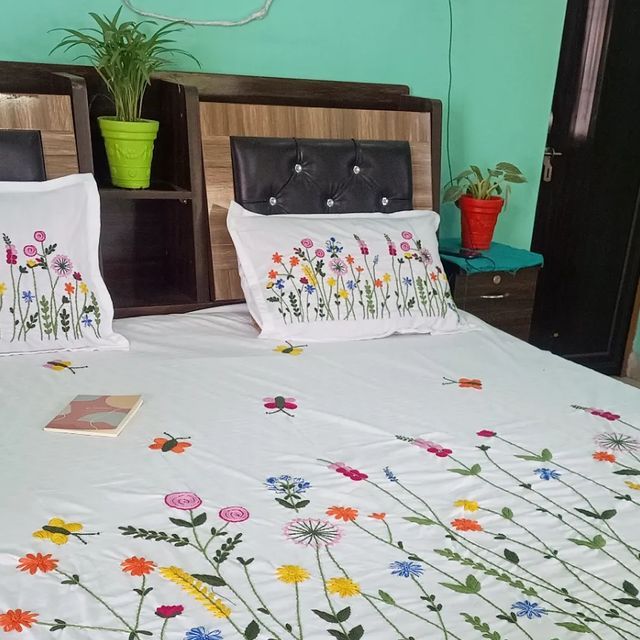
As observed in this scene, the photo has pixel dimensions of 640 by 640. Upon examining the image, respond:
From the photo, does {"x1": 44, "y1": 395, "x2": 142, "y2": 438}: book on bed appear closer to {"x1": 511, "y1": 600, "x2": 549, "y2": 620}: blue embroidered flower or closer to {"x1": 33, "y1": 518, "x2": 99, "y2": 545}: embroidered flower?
{"x1": 33, "y1": 518, "x2": 99, "y2": 545}: embroidered flower

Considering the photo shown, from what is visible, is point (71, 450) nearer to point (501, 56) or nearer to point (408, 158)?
point (408, 158)

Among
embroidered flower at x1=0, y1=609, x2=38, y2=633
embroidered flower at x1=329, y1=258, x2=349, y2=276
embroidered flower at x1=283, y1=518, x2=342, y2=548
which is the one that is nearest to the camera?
embroidered flower at x1=0, y1=609, x2=38, y2=633

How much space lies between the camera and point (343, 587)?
989 millimetres

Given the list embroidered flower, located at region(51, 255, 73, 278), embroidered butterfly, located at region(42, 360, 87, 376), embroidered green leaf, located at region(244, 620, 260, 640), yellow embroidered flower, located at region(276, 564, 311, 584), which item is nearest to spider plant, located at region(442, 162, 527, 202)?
embroidered flower, located at region(51, 255, 73, 278)

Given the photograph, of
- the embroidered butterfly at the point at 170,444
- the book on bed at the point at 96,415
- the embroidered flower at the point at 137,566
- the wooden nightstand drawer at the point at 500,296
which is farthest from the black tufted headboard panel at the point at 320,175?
the embroidered flower at the point at 137,566

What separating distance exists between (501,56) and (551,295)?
3.83ft

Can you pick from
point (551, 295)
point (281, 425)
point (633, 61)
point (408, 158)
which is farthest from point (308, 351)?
point (633, 61)

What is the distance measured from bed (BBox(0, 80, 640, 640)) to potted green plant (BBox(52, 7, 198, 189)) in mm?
606

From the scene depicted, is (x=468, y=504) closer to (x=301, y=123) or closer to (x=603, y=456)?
(x=603, y=456)

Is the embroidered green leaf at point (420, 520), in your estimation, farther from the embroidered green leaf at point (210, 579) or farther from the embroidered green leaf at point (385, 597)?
the embroidered green leaf at point (210, 579)

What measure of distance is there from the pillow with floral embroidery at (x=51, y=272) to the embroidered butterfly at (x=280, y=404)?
0.50 metres

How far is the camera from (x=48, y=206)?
72.5 inches

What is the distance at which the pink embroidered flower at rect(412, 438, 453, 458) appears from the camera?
1.37 metres

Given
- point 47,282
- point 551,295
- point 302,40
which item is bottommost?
point 551,295
